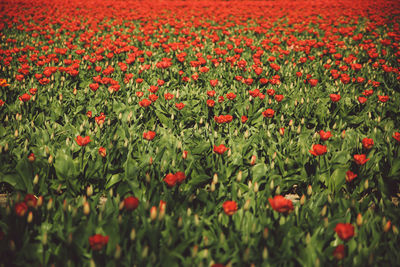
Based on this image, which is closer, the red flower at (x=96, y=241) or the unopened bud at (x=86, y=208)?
the red flower at (x=96, y=241)

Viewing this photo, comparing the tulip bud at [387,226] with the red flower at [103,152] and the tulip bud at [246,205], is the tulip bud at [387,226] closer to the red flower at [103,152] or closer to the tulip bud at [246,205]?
the tulip bud at [246,205]

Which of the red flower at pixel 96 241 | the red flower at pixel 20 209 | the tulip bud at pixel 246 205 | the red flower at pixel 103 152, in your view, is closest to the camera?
the red flower at pixel 96 241

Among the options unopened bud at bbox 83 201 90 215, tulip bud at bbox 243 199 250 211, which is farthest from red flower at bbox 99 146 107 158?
tulip bud at bbox 243 199 250 211

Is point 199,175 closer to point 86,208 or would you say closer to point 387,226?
point 86,208

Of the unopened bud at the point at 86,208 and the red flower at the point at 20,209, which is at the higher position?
the red flower at the point at 20,209

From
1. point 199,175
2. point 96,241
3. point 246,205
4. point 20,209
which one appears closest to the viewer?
point 96,241

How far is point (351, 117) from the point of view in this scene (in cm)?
281

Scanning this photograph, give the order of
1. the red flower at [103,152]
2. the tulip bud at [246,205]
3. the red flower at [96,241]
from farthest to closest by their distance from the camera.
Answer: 1. the red flower at [103,152]
2. the tulip bud at [246,205]
3. the red flower at [96,241]

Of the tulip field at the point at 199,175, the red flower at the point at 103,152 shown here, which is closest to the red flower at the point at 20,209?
→ the tulip field at the point at 199,175

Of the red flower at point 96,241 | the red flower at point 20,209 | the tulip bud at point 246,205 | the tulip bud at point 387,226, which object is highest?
the red flower at point 20,209

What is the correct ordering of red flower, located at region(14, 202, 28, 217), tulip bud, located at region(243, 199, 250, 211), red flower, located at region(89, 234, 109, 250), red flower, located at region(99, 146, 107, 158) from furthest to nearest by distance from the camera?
red flower, located at region(99, 146, 107, 158) → tulip bud, located at region(243, 199, 250, 211) → red flower, located at region(14, 202, 28, 217) → red flower, located at region(89, 234, 109, 250)

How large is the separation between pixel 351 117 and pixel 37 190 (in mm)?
3205

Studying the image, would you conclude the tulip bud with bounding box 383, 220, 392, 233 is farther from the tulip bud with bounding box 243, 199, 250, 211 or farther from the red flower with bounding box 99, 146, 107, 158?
the red flower with bounding box 99, 146, 107, 158

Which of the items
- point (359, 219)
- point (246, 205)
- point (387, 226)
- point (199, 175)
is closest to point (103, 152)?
point (199, 175)
